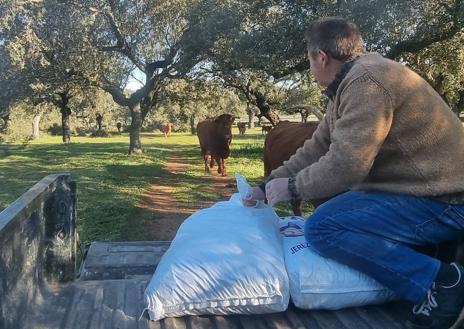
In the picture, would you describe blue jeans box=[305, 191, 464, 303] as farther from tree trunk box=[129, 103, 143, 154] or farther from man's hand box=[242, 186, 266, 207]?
tree trunk box=[129, 103, 143, 154]

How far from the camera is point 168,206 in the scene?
32.1 feet

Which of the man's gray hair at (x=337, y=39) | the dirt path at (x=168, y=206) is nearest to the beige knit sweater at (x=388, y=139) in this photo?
the man's gray hair at (x=337, y=39)

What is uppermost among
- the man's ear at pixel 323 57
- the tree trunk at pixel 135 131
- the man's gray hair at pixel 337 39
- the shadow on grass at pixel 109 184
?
the man's gray hair at pixel 337 39

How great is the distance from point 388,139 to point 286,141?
515 cm

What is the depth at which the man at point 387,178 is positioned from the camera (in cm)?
248

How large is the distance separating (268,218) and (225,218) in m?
0.30

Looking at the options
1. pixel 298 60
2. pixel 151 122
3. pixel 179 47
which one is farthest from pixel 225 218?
pixel 151 122

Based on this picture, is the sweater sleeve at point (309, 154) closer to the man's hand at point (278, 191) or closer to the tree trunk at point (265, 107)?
the man's hand at point (278, 191)

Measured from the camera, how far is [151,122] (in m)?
66.9

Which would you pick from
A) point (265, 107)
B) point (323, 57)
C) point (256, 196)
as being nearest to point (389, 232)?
point (256, 196)

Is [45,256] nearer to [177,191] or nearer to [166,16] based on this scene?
[177,191]

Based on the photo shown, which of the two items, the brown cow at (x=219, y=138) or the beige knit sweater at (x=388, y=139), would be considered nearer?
the beige knit sweater at (x=388, y=139)

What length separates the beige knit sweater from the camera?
246 centimetres

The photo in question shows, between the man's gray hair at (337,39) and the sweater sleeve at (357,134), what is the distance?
25cm
